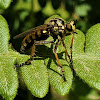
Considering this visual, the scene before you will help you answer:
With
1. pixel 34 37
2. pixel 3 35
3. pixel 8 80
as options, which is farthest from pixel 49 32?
pixel 8 80

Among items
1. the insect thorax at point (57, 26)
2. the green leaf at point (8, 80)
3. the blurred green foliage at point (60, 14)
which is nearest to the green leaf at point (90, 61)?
the insect thorax at point (57, 26)

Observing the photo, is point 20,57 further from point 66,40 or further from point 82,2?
point 82,2

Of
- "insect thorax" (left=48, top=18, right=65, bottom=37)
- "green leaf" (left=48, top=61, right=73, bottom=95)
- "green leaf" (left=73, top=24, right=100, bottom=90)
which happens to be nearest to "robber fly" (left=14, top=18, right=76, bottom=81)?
"insect thorax" (left=48, top=18, right=65, bottom=37)

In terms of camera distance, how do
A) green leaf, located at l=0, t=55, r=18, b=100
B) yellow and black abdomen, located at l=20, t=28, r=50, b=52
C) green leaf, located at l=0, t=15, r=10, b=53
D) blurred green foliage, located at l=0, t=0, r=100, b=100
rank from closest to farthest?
green leaf, located at l=0, t=55, r=18, b=100 → green leaf, located at l=0, t=15, r=10, b=53 → yellow and black abdomen, located at l=20, t=28, r=50, b=52 → blurred green foliage, located at l=0, t=0, r=100, b=100

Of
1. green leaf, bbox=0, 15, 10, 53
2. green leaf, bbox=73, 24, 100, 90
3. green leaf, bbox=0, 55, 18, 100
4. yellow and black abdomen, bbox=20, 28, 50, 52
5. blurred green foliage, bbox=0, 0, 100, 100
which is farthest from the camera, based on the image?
blurred green foliage, bbox=0, 0, 100, 100

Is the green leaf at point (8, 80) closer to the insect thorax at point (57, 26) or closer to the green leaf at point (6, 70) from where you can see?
the green leaf at point (6, 70)

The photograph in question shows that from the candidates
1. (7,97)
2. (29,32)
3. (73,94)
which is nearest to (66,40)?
(29,32)

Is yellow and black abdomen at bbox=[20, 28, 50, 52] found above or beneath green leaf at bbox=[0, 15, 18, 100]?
above

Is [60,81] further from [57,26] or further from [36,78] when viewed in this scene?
[57,26]

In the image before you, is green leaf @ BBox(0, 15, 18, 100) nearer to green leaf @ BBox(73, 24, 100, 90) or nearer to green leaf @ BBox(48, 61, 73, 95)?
green leaf @ BBox(48, 61, 73, 95)
